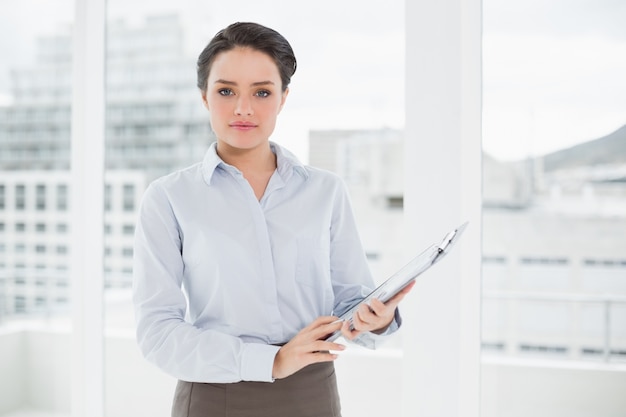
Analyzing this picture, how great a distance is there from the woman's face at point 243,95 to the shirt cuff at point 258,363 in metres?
0.38

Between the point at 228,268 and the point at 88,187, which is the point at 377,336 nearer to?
the point at 228,268

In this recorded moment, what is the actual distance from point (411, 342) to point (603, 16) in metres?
1.00

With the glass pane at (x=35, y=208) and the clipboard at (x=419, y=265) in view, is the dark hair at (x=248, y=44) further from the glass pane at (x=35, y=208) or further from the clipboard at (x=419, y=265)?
the glass pane at (x=35, y=208)

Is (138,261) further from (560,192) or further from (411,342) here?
(560,192)

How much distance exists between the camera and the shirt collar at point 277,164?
120 cm

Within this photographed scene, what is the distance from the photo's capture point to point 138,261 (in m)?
1.15

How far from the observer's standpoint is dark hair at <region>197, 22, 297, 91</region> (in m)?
1.16

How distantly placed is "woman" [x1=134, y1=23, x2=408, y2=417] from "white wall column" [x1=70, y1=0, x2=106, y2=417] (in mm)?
1125

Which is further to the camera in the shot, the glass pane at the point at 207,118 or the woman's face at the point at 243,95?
the glass pane at the point at 207,118

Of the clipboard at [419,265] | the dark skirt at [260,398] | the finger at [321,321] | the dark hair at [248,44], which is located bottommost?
the dark skirt at [260,398]

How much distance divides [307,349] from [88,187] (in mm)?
1446

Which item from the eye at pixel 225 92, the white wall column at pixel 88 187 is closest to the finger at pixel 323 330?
the eye at pixel 225 92

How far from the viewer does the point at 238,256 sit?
3.84 feet

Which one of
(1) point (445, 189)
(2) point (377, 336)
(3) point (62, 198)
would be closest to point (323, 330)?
(2) point (377, 336)
